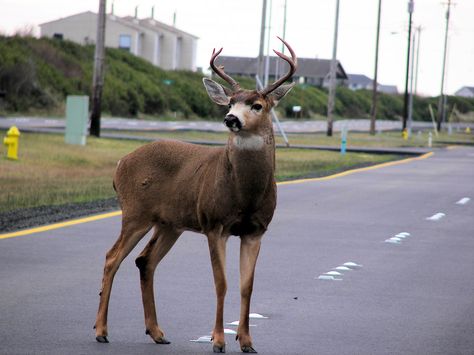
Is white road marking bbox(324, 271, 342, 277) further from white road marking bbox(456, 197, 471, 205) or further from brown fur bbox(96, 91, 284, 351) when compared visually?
white road marking bbox(456, 197, 471, 205)

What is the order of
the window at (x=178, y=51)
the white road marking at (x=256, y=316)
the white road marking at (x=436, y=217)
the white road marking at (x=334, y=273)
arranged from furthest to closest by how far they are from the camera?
the window at (x=178, y=51) < the white road marking at (x=436, y=217) < the white road marking at (x=334, y=273) < the white road marking at (x=256, y=316)

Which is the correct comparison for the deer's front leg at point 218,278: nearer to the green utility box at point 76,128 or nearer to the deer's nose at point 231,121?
the deer's nose at point 231,121

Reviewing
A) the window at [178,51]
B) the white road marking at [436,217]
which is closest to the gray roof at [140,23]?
the window at [178,51]

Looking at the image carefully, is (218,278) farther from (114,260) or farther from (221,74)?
(221,74)

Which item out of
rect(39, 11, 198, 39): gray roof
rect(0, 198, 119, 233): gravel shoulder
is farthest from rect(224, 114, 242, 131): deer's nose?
rect(39, 11, 198, 39): gray roof

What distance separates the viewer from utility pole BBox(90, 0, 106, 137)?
132 ft

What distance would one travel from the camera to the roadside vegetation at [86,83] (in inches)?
2768

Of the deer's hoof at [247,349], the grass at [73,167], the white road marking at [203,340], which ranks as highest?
the deer's hoof at [247,349]

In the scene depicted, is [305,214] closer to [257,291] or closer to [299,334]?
[257,291]

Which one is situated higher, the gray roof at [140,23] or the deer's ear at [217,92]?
the gray roof at [140,23]

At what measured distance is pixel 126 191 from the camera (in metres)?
9.12

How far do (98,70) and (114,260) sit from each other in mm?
32773

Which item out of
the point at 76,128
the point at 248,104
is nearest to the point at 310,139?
the point at 76,128

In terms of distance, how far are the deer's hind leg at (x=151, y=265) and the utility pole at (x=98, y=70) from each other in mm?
31266
